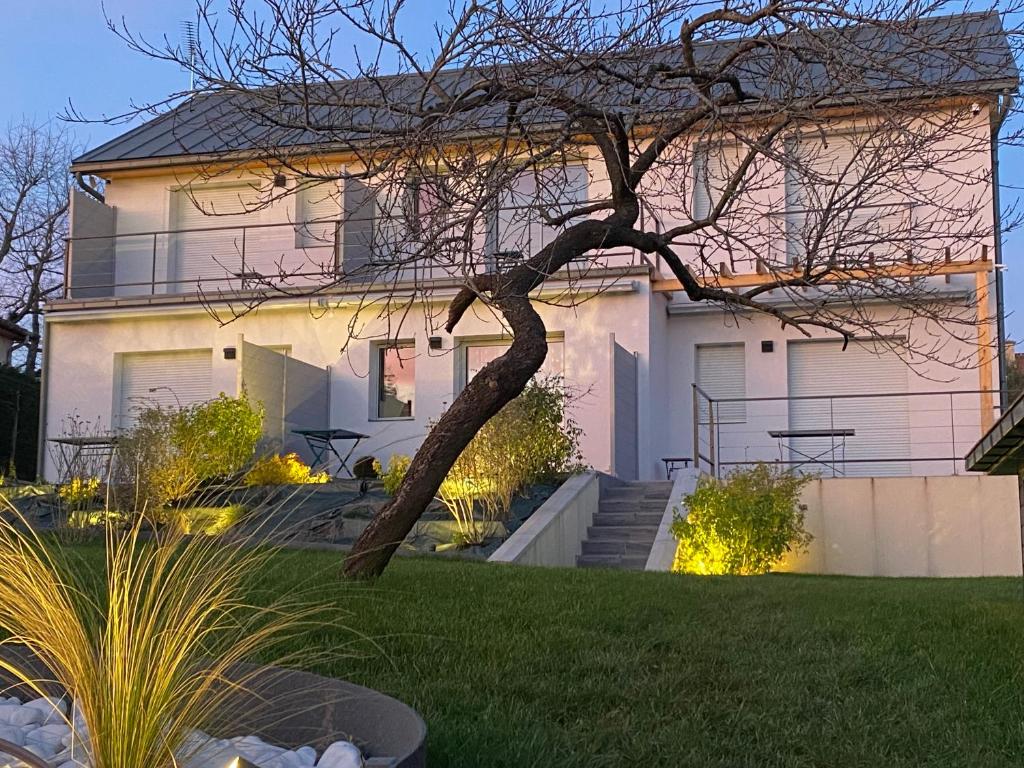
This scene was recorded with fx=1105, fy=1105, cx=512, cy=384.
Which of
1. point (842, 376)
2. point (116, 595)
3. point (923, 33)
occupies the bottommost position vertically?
point (116, 595)

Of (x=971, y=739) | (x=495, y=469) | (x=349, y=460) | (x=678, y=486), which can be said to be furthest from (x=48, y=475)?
(x=971, y=739)

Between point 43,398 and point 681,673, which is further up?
point 43,398

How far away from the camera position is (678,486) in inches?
488

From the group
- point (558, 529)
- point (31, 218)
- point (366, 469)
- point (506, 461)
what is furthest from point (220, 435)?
point (31, 218)

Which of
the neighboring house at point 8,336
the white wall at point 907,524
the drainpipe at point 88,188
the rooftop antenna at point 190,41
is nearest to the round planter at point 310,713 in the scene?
the rooftop antenna at point 190,41

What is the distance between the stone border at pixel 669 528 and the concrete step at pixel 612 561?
0.15 metres

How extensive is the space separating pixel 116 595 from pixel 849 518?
424 inches

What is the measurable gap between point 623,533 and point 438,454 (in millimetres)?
6066

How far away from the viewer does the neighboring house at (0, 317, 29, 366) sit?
77.3ft

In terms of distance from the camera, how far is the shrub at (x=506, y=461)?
11.5 meters

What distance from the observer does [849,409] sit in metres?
15.5

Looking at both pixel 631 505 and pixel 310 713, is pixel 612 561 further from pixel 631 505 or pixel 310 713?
pixel 310 713

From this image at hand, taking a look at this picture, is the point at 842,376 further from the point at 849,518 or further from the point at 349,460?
the point at 349,460

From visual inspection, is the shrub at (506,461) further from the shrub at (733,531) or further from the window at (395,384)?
the window at (395,384)
